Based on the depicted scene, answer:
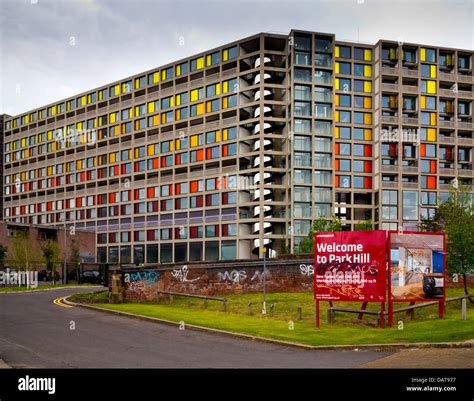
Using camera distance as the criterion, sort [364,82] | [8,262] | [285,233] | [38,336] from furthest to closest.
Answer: [364,82] < [285,233] < [8,262] < [38,336]

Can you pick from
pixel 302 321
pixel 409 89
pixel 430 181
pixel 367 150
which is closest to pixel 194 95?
pixel 367 150

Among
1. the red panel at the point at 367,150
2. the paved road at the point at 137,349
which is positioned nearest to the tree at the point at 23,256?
the paved road at the point at 137,349

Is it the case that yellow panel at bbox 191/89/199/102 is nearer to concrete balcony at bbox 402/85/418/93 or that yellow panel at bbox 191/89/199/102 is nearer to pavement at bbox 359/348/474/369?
concrete balcony at bbox 402/85/418/93

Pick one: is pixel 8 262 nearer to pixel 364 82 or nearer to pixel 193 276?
pixel 193 276

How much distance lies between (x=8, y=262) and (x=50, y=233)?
98.1ft

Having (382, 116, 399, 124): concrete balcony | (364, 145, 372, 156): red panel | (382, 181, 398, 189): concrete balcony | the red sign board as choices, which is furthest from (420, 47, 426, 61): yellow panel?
the red sign board

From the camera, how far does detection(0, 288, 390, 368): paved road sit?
1378cm

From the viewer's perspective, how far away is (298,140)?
261ft

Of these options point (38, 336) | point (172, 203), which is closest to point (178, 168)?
point (172, 203)

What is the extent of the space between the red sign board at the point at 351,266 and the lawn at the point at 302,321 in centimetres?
124

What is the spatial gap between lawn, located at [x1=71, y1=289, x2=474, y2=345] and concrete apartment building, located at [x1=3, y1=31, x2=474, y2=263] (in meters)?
46.7

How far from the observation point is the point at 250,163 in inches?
3243

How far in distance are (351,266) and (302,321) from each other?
3300 mm

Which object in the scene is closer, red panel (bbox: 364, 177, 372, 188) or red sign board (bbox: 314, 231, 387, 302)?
red sign board (bbox: 314, 231, 387, 302)
